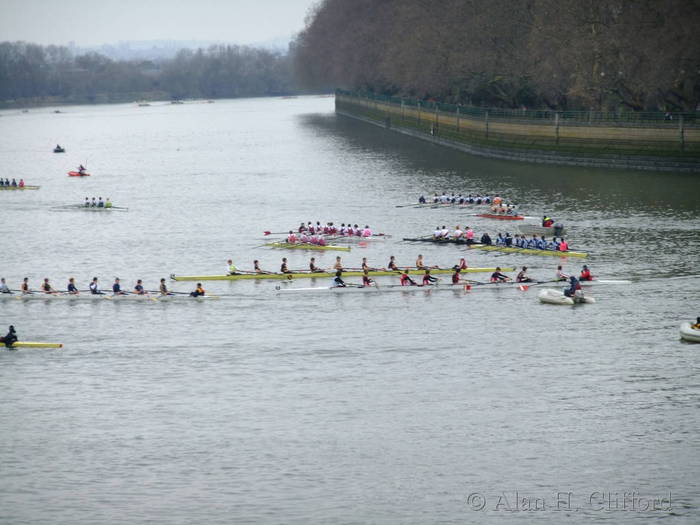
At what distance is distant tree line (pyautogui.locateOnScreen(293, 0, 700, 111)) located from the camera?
83125 mm

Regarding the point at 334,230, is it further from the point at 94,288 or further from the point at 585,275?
the point at 585,275

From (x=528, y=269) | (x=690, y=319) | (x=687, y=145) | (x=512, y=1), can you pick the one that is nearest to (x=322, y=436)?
(x=690, y=319)

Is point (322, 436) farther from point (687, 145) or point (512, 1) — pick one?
point (512, 1)

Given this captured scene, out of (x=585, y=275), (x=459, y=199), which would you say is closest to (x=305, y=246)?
(x=459, y=199)

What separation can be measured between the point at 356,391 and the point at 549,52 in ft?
203

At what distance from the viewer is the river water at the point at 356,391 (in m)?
32.7

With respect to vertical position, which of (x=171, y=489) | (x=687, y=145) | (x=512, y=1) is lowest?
(x=171, y=489)

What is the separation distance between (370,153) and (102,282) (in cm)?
7138

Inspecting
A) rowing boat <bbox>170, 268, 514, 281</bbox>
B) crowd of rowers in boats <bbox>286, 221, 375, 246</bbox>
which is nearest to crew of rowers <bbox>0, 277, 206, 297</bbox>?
rowing boat <bbox>170, 268, 514, 281</bbox>

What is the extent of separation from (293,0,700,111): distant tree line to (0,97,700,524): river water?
1561cm

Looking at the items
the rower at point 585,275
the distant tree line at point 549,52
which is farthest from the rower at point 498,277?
the distant tree line at point 549,52

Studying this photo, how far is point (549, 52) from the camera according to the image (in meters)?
94.8

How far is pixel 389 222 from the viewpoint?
75.4 m

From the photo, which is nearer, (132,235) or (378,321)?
(378,321)
